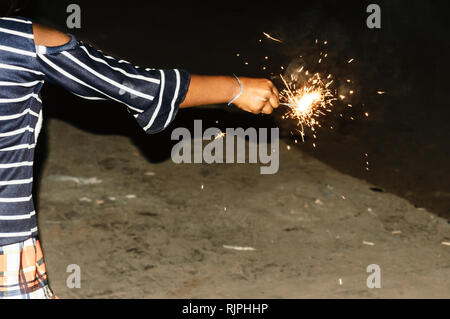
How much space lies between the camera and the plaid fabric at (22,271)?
2.09m

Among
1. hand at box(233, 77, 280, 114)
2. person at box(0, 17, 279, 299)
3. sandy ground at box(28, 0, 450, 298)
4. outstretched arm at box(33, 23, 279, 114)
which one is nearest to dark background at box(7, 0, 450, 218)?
sandy ground at box(28, 0, 450, 298)

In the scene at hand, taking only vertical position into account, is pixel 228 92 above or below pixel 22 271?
above

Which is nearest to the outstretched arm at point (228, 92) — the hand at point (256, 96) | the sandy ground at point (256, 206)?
the hand at point (256, 96)

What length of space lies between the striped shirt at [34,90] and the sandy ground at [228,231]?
216cm

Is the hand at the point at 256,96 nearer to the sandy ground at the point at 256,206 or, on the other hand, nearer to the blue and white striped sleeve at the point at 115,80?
the blue and white striped sleeve at the point at 115,80

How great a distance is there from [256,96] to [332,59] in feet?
25.5

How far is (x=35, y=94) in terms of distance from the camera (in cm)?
202

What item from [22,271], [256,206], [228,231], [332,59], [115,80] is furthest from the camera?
[332,59]

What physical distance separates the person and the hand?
7cm

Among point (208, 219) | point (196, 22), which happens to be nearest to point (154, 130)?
point (208, 219)

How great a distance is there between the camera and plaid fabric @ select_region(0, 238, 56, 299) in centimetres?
209

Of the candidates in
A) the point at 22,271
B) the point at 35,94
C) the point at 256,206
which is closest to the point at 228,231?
the point at 256,206

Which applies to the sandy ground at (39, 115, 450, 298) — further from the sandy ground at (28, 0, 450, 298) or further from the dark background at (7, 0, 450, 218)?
the dark background at (7, 0, 450, 218)

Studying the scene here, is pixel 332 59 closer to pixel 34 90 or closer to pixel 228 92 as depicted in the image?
pixel 228 92
